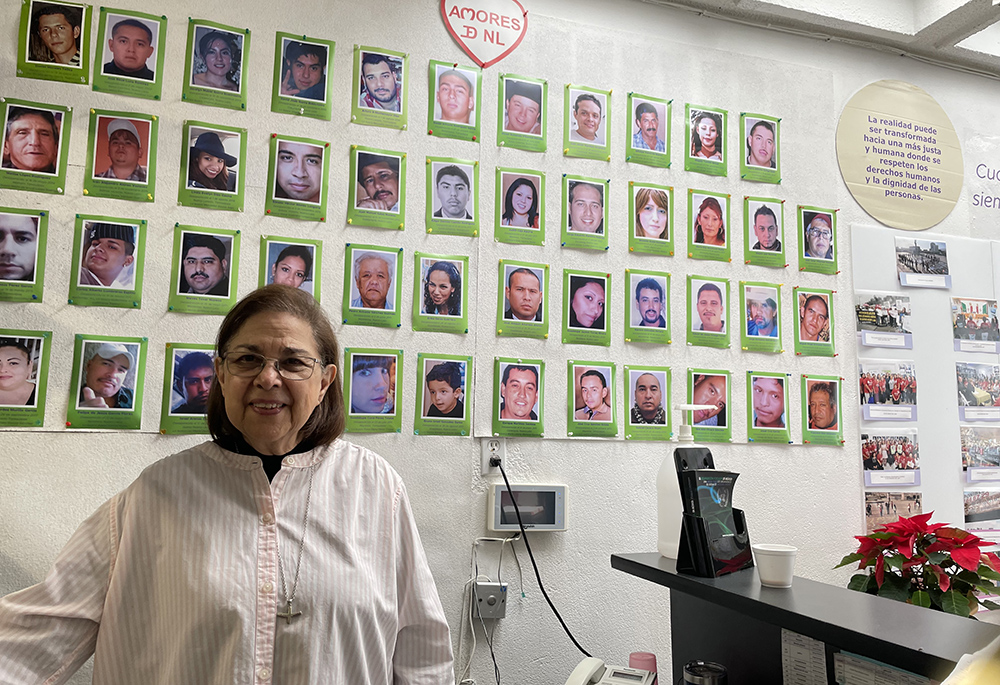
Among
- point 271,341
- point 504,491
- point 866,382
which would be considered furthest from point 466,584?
point 866,382

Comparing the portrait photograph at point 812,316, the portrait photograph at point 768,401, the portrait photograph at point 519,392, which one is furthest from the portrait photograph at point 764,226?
the portrait photograph at point 519,392

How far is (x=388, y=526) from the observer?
1331 mm

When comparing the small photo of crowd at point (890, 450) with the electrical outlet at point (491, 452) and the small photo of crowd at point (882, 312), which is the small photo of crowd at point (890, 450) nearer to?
the small photo of crowd at point (882, 312)

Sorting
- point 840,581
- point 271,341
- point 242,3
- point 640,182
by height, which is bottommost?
point 840,581

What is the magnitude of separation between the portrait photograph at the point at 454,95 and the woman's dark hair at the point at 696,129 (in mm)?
735

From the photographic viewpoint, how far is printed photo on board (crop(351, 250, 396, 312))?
→ 1942mm

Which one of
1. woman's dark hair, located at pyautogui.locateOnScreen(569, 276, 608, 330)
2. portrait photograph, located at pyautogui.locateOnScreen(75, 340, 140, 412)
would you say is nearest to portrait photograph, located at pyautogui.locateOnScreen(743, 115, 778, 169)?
woman's dark hair, located at pyautogui.locateOnScreen(569, 276, 608, 330)

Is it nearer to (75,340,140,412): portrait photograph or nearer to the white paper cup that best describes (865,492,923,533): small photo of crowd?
the white paper cup

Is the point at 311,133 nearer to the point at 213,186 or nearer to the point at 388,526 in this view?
the point at 213,186

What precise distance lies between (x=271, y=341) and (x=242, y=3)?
1.18 meters

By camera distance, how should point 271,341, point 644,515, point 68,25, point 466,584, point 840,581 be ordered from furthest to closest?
point 840,581, point 644,515, point 466,584, point 68,25, point 271,341

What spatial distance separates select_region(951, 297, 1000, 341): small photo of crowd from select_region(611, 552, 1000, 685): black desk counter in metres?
1.56

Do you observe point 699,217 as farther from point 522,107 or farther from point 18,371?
point 18,371

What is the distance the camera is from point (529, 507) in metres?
1.98
